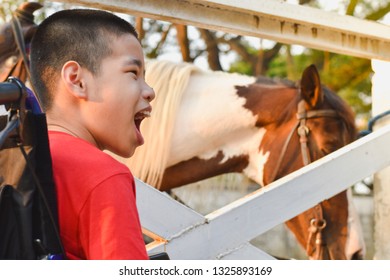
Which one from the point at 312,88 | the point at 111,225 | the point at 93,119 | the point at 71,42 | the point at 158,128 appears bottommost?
the point at 111,225

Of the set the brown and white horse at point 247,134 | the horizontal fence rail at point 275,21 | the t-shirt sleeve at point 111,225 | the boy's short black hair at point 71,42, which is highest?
the brown and white horse at point 247,134

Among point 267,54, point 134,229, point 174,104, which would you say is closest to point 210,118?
point 174,104

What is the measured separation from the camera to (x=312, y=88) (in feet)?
8.94

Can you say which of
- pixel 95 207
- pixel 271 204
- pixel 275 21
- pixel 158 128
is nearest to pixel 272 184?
pixel 271 204

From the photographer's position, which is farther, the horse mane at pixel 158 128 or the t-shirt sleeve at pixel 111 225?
the horse mane at pixel 158 128

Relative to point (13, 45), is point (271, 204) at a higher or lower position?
lower

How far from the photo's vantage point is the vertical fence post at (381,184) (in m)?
1.83

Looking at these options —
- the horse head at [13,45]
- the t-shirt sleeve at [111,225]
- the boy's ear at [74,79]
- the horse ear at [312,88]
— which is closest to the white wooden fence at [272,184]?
the boy's ear at [74,79]

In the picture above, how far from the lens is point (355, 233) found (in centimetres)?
256

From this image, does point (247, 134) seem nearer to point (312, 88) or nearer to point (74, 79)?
point (312, 88)

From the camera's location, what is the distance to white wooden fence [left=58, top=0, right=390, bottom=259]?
1.40 meters

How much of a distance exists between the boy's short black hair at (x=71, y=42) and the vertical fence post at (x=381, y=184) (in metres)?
1.02

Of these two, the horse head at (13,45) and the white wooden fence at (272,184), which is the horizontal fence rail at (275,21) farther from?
the horse head at (13,45)

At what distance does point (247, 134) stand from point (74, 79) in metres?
1.75
